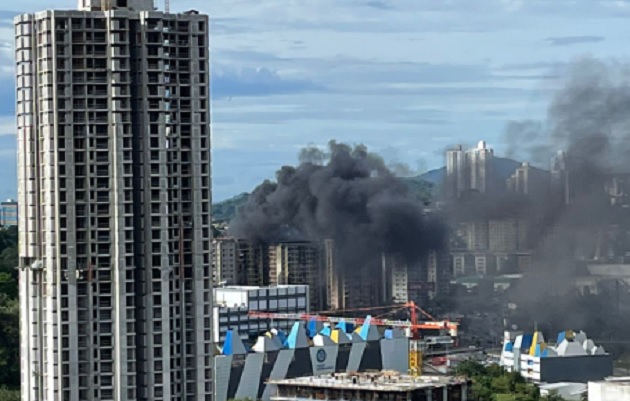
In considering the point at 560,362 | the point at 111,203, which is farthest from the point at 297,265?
the point at 111,203

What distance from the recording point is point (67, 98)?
26922mm

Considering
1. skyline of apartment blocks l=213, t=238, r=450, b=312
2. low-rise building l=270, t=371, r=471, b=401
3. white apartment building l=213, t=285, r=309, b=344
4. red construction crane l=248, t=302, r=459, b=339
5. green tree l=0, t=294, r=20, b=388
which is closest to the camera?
low-rise building l=270, t=371, r=471, b=401

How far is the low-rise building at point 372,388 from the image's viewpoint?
40656 millimetres

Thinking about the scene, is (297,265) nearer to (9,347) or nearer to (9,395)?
(9,347)

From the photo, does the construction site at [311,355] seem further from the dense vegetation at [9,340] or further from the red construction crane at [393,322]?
the dense vegetation at [9,340]

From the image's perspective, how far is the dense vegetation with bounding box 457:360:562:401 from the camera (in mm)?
51375

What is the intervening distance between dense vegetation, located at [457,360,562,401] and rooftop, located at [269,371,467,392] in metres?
7.44

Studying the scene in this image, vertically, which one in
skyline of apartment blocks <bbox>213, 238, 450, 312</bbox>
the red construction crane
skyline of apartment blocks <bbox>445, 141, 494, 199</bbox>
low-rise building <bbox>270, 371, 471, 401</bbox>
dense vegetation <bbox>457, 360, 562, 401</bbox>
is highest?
skyline of apartment blocks <bbox>445, 141, 494, 199</bbox>

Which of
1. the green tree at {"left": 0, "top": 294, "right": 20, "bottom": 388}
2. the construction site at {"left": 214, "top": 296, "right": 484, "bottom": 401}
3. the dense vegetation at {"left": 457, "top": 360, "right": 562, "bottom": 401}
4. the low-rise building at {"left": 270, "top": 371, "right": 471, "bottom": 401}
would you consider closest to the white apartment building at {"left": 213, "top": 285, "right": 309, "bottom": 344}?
the construction site at {"left": 214, "top": 296, "right": 484, "bottom": 401}

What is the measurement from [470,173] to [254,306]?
20826 millimetres

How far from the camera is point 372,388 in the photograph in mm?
41188

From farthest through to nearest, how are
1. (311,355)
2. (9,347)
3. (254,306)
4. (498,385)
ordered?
1. (254,306)
2. (311,355)
3. (498,385)
4. (9,347)

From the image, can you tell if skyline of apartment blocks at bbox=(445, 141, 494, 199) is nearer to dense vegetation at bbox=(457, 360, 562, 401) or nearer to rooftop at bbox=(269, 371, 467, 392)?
dense vegetation at bbox=(457, 360, 562, 401)

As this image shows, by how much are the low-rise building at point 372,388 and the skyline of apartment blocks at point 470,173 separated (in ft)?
143
